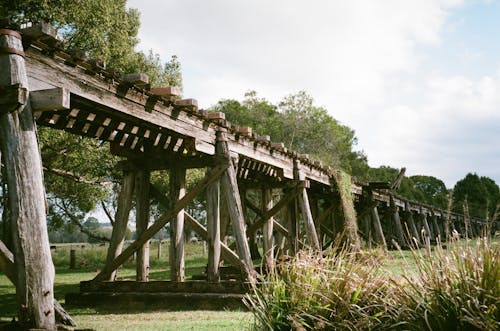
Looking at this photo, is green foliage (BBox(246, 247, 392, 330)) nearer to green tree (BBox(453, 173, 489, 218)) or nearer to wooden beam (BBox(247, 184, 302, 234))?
wooden beam (BBox(247, 184, 302, 234))

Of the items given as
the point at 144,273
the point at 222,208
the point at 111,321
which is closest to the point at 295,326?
the point at 111,321

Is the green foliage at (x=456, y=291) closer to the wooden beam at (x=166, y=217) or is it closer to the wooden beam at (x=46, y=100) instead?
the wooden beam at (x=46, y=100)

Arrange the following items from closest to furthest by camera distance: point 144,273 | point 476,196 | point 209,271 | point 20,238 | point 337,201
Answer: point 20,238 → point 209,271 → point 144,273 → point 337,201 → point 476,196

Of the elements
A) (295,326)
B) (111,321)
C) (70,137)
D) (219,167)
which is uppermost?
(70,137)

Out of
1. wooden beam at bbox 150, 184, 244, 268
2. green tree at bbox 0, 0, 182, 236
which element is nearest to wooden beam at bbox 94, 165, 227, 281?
wooden beam at bbox 150, 184, 244, 268

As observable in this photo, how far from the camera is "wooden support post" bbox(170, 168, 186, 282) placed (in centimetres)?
761

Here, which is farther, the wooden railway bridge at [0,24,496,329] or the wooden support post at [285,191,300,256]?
the wooden support post at [285,191,300,256]

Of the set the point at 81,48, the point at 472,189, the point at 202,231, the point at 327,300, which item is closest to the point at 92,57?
the point at 81,48

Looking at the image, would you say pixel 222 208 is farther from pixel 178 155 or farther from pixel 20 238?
pixel 20 238

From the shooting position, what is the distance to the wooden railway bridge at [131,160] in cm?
388

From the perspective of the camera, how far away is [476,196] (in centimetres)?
3775

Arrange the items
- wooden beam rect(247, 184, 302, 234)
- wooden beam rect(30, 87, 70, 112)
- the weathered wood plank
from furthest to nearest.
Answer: wooden beam rect(247, 184, 302, 234)
the weathered wood plank
wooden beam rect(30, 87, 70, 112)

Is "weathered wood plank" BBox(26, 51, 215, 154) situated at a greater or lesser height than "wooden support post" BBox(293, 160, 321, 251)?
greater

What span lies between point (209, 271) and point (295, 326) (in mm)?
3927
